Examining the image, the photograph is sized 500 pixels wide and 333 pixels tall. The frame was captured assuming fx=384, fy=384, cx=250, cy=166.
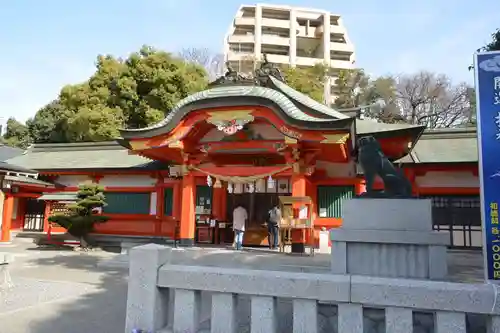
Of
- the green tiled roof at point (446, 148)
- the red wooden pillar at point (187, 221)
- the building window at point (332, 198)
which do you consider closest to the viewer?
the red wooden pillar at point (187, 221)

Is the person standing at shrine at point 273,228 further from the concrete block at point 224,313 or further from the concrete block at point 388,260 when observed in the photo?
the concrete block at point 224,313

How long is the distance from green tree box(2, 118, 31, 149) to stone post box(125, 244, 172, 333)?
112ft

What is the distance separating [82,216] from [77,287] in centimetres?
763

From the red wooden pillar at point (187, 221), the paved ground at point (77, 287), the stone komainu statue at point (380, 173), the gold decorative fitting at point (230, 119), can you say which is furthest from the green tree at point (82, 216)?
the stone komainu statue at point (380, 173)

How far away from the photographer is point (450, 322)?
8.73ft

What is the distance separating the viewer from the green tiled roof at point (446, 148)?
1370 centimetres

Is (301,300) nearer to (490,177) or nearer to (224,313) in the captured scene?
(224,313)

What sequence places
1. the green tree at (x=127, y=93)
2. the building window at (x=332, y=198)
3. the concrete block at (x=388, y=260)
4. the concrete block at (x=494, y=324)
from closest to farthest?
the concrete block at (x=494, y=324) < the concrete block at (x=388, y=260) < the building window at (x=332, y=198) < the green tree at (x=127, y=93)

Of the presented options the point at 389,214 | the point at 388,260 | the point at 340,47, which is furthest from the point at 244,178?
the point at 340,47

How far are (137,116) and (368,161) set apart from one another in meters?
22.8

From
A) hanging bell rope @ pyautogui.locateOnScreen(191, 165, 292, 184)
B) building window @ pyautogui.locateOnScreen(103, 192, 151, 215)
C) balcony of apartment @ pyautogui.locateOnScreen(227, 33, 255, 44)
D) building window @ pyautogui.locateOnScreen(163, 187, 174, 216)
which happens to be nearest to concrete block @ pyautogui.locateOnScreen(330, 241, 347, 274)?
hanging bell rope @ pyautogui.locateOnScreen(191, 165, 292, 184)

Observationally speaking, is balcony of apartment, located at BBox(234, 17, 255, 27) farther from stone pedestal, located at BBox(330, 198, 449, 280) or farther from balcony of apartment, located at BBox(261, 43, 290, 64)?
stone pedestal, located at BBox(330, 198, 449, 280)

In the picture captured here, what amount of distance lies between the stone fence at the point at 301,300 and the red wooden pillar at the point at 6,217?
16.9m

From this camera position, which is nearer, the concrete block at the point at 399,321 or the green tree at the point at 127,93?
the concrete block at the point at 399,321
